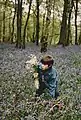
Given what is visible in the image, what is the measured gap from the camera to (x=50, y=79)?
10.6 metres

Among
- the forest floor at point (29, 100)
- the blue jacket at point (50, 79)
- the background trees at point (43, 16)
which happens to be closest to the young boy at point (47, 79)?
the blue jacket at point (50, 79)

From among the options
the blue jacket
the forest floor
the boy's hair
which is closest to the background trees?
the forest floor

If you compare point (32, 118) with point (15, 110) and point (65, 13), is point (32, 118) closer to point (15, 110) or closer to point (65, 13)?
point (15, 110)

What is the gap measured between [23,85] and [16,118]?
541cm

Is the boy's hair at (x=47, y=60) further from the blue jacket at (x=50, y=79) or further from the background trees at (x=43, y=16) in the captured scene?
the background trees at (x=43, y=16)

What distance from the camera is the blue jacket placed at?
1053 cm

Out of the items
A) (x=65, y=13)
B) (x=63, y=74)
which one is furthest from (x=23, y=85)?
(x=65, y=13)

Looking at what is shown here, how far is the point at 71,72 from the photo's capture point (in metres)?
17.3

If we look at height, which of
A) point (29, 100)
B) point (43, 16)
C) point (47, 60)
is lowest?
point (29, 100)

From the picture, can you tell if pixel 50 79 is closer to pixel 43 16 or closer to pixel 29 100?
pixel 29 100

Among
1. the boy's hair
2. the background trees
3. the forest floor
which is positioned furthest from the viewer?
the background trees

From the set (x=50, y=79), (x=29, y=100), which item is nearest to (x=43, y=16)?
(x=50, y=79)

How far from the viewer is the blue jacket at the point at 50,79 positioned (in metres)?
10.5

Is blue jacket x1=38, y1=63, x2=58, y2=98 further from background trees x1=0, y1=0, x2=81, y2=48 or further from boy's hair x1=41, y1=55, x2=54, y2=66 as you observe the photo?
background trees x1=0, y1=0, x2=81, y2=48
